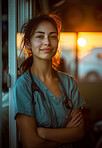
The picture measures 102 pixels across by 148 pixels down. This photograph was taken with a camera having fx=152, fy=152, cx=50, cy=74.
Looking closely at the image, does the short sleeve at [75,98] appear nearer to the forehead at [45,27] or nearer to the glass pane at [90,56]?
the forehead at [45,27]

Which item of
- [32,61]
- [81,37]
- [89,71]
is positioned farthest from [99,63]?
[32,61]

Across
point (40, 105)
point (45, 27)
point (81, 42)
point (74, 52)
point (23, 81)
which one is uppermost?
point (81, 42)

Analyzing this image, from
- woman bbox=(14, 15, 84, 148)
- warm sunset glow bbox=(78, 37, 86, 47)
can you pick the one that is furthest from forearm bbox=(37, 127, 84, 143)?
warm sunset glow bbox=(78, 37, 86, 47)

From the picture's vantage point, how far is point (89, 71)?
4727 millimetres

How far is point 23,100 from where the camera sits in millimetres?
826

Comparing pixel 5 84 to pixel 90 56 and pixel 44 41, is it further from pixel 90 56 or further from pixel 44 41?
pixel 90 56

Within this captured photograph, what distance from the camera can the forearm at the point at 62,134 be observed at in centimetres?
83

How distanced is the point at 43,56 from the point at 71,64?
3.46m

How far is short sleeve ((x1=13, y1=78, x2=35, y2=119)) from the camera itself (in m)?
0.80

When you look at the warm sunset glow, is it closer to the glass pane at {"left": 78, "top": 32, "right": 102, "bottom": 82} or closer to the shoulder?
the glass pane at {"left": 78, "top": 32, "right": 102, "bottom": 82}

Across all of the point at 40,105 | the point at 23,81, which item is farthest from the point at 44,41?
the point at 40,105

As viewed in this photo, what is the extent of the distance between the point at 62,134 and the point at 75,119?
13cm

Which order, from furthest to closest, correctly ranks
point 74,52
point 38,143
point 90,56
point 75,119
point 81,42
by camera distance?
1. point 90,56
2. point 74,52
3. point 81,42
4. point 75,119
5. point 38,143

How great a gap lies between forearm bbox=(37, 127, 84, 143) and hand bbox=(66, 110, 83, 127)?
3 cm
